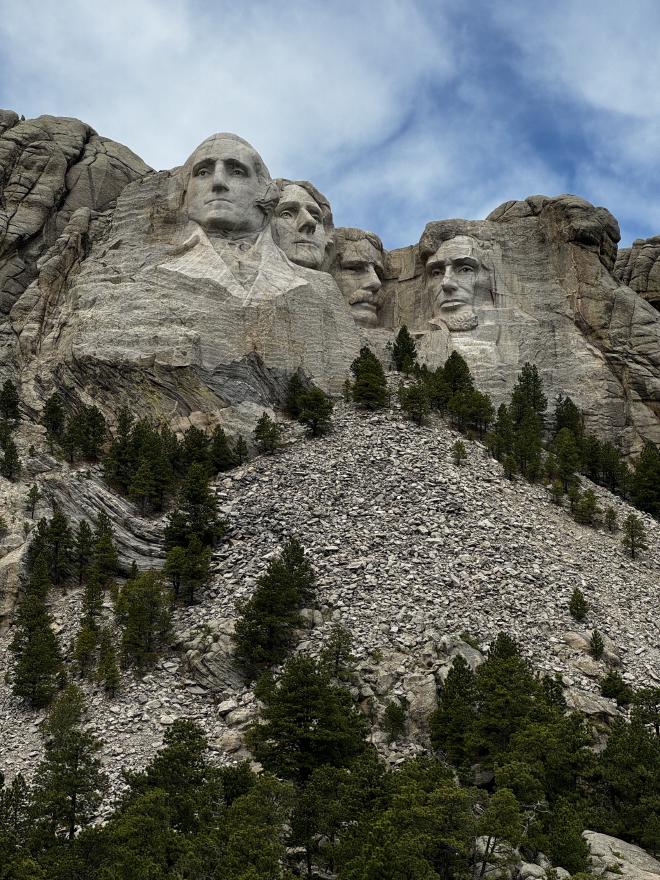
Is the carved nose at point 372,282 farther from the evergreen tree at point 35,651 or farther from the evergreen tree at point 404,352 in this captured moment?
the evergreen tree at point 35,651

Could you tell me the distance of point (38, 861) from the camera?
107 ft

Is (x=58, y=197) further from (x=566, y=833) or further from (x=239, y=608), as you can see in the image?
(x=566, y=833)

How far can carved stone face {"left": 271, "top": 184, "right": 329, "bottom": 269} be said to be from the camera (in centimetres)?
6712

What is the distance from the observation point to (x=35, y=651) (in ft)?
143

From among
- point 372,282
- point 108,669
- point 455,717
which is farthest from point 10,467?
point 372,282

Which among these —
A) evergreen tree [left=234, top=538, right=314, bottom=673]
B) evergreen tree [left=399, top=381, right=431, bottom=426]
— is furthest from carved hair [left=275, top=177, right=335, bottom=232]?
evergreen tree [left=234, top=538, right=314, bottom=673]

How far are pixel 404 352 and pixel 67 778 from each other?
1334 inches

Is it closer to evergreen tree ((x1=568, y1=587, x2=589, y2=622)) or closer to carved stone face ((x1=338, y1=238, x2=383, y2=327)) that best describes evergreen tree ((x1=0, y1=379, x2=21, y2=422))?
carved stone face ((x1=338, y1=238, x2=383, y2=327))

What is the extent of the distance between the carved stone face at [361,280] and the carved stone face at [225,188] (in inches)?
280

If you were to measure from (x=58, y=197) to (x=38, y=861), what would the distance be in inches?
1617

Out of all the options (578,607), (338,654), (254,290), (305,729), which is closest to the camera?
(305,729)

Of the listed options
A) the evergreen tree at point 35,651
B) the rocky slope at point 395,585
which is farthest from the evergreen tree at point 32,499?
the evergreen tree at point 35,651

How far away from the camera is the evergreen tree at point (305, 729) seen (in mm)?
38406

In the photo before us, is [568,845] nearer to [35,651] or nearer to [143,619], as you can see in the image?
[143,619]
